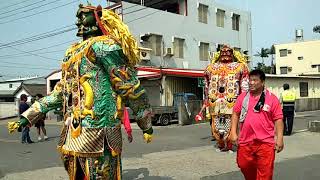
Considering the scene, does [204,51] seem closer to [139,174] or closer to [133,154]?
A: [133,154]

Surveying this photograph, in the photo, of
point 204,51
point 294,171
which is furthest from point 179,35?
point 294,171

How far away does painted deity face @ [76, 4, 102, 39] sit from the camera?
452cm

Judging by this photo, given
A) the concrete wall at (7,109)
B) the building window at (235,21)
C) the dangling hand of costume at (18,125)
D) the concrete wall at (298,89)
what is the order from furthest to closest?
1. the concrete wall at (7,109)
2. the building window at (235,21)
3. the concrete wall at (298,89)
4. the dangling hand of costume at (18,125)

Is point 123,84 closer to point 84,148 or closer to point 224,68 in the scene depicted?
point 84,148

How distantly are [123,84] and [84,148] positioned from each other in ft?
2.24

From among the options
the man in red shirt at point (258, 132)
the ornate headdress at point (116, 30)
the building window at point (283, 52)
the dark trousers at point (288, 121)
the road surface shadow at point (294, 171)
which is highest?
the building window at point (283, 52)

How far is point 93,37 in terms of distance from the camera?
4.46m

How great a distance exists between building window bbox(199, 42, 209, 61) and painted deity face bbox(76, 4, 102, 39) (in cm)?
2897

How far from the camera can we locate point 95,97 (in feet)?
14.0

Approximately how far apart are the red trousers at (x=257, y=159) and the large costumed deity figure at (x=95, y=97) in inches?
65.3

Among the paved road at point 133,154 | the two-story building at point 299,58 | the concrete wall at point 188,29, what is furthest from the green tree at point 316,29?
the paved road at point 133,154

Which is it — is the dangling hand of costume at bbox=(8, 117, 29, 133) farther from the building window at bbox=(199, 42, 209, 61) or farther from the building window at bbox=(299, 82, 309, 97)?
the building window at bbox=(299, 82, 309, 97)

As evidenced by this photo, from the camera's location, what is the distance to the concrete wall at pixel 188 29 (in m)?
27.7

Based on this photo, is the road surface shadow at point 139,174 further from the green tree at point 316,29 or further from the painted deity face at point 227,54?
the green tree at point 316,29
